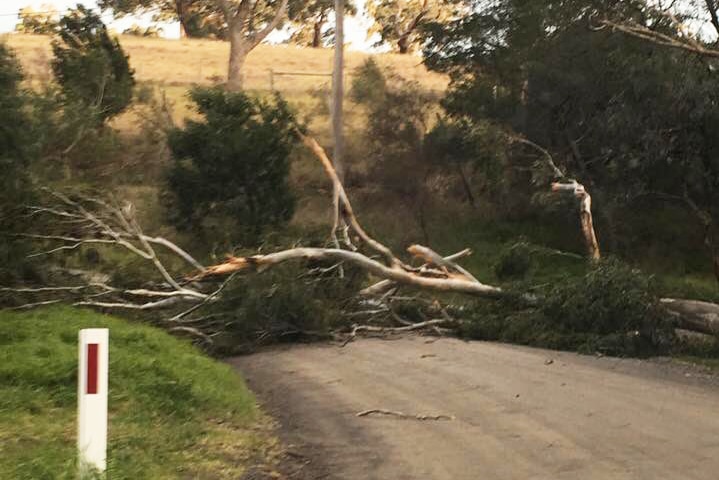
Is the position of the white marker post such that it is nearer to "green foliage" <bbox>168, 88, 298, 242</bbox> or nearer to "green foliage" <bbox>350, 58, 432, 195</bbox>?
"green foliage" <bbox>168, 88, 298, 242</bbox>

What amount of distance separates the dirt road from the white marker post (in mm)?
1782

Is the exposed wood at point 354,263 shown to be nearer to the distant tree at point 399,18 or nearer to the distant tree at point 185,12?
the distant tree at point 185,12

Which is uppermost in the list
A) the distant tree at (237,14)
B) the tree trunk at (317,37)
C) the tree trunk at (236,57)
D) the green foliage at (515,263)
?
the tree trunk at (317,37)

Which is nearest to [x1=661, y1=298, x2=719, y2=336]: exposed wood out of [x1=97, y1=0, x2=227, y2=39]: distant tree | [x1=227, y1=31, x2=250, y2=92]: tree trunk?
[x1=227, y1=31, x2=250, y2=92]: tree trunk

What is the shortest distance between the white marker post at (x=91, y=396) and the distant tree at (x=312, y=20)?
36884 mm

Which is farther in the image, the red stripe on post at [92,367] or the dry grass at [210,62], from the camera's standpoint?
the dry grass at [210,62]

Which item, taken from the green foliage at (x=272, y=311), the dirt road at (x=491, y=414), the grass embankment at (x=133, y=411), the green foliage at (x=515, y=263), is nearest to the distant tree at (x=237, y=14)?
the green foliage at (x=515, y=263)

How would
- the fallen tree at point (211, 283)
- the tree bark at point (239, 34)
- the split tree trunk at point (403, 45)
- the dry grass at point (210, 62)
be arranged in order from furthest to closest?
the split tree trunk at point (403, 45) → the dry grass at point (210, 62) → the tree bark at point (239, 34) → the fallen tree at point (211, 283)

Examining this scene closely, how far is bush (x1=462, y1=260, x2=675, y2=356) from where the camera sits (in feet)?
40.6

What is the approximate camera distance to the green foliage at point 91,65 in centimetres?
2686

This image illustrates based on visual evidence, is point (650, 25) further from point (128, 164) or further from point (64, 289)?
point (128, 164)

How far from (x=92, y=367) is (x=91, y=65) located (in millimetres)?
24722

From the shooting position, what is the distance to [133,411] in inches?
264

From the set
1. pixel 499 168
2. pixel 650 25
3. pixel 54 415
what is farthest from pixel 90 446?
pixel 499 168
